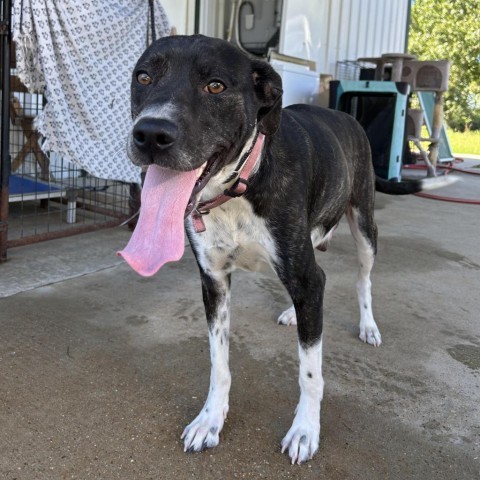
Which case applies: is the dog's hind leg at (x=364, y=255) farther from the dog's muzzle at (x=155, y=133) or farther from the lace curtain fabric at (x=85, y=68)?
the lace curtain fabric at (x=85, y=68)


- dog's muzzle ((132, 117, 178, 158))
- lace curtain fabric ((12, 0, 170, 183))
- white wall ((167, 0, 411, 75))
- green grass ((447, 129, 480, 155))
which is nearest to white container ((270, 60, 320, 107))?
white wall ((167, 0, 411, 75))

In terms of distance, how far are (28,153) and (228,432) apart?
384 centimetres

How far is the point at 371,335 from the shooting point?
3.08m

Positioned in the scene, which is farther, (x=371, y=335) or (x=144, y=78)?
(x=371, y=335)

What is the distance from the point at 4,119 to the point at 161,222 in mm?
2472

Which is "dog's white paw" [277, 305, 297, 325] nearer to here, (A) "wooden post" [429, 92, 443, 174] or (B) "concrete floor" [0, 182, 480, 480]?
(B) "concrete floor" [0, 182, 480, 480]

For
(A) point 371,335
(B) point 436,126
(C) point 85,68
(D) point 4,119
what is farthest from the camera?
(B) point 436,126

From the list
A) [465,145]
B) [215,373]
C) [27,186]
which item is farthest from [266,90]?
[465,145]

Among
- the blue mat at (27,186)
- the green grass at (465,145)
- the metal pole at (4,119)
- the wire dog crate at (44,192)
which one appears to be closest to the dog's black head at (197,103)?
the metal pole at (4,119)

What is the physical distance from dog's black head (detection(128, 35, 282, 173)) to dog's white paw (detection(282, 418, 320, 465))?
3.43ft

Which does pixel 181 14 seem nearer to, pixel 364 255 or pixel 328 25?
pixel 328 25

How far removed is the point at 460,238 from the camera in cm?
545

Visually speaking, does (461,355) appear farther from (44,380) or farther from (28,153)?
(28,153)

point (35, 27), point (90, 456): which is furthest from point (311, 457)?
point (35, 27)
